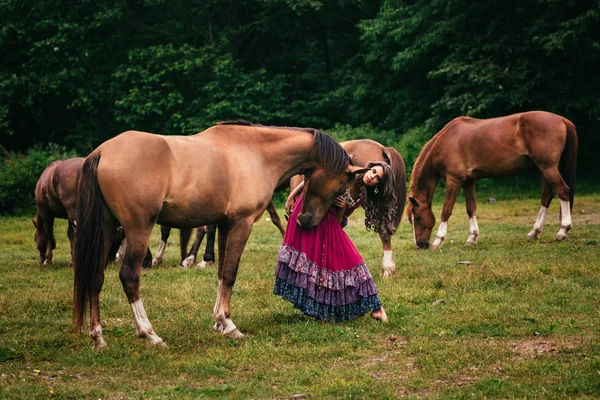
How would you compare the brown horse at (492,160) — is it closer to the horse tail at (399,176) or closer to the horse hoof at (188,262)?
the horse tail at (399,176)

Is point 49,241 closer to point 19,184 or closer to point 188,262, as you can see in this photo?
point 188,262

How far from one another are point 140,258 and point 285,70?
91.1ft

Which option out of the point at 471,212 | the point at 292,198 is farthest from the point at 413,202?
the point at 292,198

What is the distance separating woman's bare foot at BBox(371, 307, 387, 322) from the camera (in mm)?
7207

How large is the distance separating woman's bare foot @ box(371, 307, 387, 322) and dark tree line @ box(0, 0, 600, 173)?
15869 millimetres

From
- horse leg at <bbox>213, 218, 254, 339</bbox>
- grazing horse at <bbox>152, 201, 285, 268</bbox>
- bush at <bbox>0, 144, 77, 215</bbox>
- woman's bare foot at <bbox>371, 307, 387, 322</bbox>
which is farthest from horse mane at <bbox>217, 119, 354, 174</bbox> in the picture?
bush at <bbox>0, 144, 77, 215</bbox>

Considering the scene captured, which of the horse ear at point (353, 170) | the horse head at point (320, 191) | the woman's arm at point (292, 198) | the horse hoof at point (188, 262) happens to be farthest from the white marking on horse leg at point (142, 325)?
the horse hoof at point (188, 262)

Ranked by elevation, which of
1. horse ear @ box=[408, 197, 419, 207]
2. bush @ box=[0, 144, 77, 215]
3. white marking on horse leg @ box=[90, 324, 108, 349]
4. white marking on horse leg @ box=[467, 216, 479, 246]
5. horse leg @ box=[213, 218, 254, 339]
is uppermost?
horse leg @ box=[213, 218, 254, 339]

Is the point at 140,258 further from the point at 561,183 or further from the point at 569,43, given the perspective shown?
the point at 569,43

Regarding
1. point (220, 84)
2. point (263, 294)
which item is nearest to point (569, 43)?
point (220, 84)

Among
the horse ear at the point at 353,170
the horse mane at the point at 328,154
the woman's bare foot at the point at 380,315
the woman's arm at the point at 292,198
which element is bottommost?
the woman's bare foot at the point at 380,315

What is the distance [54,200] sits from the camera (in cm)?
1209

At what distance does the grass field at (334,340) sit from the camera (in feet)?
16.8

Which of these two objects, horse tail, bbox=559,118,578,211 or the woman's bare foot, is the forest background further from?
the woman's bare foot
